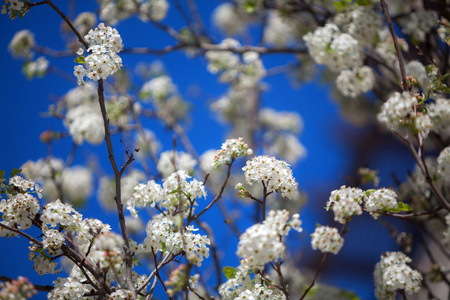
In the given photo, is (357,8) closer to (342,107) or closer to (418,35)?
(418,35)

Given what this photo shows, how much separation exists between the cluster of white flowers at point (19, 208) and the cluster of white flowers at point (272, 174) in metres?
1.11

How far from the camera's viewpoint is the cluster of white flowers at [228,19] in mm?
6461

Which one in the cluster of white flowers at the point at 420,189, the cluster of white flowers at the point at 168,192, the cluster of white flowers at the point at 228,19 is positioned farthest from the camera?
the cluster of white flowers at the point at 228,19

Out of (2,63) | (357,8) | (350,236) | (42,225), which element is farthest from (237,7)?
(42,225)

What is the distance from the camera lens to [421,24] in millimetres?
3365

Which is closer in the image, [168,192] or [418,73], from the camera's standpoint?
[168,192]

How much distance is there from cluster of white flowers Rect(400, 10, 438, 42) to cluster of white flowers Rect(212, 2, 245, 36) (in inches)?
138

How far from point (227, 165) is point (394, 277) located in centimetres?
126

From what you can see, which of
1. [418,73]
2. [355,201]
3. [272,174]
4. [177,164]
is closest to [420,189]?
[418,73]

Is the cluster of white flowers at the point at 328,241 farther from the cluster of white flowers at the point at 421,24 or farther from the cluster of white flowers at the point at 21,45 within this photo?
the cluster of white flowers at the point at 21,45

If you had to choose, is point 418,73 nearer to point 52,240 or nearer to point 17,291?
point 52,240

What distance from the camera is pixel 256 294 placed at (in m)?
1.90

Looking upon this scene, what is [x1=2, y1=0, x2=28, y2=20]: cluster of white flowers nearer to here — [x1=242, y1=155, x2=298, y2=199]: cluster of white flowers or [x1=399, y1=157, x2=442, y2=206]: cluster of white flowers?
[x1=242, y1=155, x2=298, y2=199]: cluster of white flowers

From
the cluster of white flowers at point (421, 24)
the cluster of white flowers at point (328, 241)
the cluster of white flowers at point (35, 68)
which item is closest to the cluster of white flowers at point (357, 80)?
the cluster of white flowers at point (421, 24)
